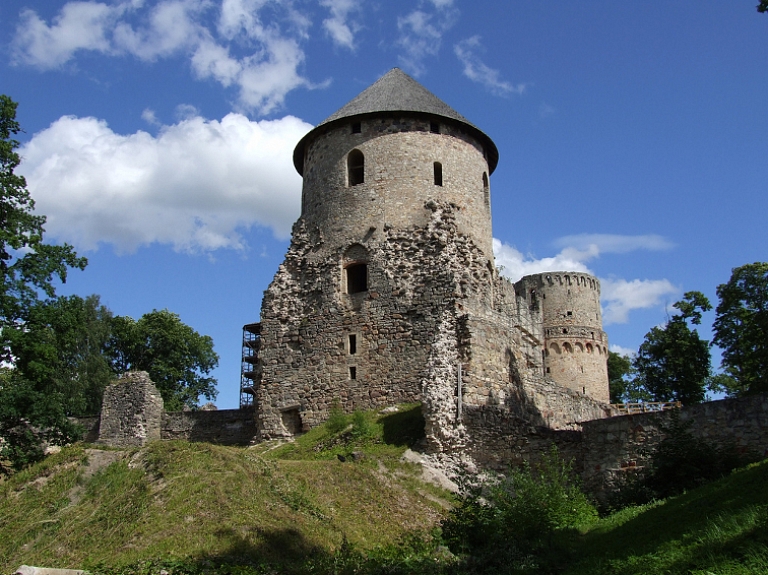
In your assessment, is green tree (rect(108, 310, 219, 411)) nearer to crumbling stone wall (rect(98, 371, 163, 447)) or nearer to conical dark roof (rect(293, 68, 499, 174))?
crumbling stone wall (rect(98, 371, 163, 447))

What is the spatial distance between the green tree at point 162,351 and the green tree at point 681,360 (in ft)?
82.6

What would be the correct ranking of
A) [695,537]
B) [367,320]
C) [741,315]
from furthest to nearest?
1. [741,315]
2. [367,320]
3. [695,537]

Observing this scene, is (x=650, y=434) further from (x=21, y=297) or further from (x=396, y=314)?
(x=21, y=297)

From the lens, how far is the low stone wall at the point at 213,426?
24736mm

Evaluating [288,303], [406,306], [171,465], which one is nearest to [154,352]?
[288,303]

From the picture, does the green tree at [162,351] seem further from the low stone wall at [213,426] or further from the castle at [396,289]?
the castle at [396,289]

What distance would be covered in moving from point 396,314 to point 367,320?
88 centimetres

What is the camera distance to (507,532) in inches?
485

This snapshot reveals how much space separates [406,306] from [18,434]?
10.9m

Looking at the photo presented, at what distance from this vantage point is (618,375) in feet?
170

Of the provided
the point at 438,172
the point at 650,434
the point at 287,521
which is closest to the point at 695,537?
the point at 650,434

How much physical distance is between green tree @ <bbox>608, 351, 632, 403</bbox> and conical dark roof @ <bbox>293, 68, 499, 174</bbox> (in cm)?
2801

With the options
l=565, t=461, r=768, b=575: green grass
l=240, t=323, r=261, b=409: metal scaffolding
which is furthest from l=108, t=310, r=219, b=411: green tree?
l=565, t=461, r=768, b=575: green grass

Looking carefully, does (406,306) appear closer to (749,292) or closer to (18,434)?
(18,434)
